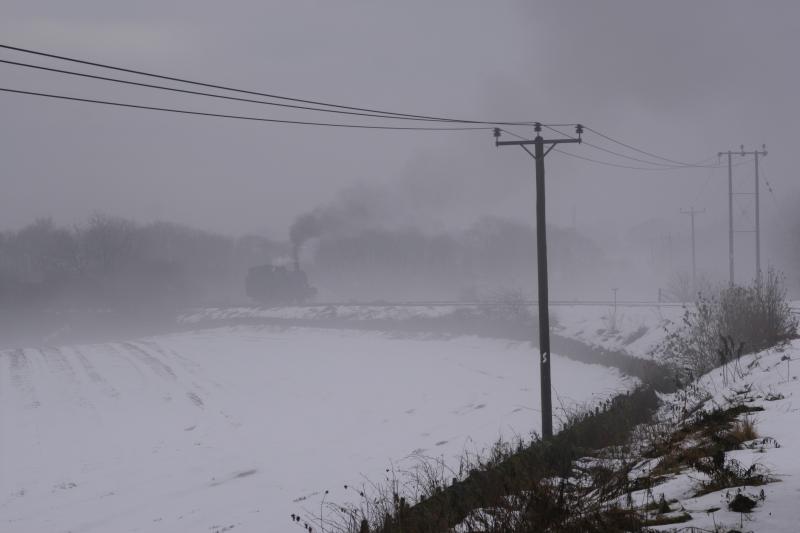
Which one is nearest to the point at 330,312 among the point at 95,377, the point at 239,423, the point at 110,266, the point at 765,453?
the point at 95,377

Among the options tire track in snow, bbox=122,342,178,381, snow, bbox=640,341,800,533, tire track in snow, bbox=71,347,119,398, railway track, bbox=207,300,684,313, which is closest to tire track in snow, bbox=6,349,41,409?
tire track in snow, bbox=71,347,119,398

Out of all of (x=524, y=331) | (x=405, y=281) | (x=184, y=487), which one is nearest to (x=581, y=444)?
(x=184, y=487)

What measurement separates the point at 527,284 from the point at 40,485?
74.8 meters

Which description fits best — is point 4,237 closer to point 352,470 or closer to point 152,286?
point 152,286

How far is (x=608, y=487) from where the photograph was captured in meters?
5.92

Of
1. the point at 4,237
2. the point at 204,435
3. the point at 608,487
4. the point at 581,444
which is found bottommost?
the point at 204,435

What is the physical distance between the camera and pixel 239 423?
23375 millimetres

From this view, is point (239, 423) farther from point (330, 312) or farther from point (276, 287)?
point (276, 287)

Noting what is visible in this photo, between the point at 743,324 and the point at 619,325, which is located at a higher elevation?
A: the point at 743,324

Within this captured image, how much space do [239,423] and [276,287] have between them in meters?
38.5

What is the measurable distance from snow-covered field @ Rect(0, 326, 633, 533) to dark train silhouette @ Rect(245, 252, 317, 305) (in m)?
18.4

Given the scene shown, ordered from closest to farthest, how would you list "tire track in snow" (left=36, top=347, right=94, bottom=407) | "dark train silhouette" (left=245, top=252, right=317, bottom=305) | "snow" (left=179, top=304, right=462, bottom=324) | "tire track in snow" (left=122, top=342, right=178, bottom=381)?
"tire track in snow" (left=36, top=347, right=94, bottom=407) → "tire track in snow" (left=122, top=342, right=178, bottom=381) → "snow" (left=179, top=304, right=462, bottom=324) → "dark train silhouette" (left=245, top=252, right=317, bottom=305)

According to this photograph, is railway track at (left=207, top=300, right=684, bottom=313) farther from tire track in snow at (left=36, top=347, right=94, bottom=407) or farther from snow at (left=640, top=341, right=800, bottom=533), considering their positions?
snow at (left=640, top=341, right=800, bottom=533)

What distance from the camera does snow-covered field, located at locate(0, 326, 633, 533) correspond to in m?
14.9
